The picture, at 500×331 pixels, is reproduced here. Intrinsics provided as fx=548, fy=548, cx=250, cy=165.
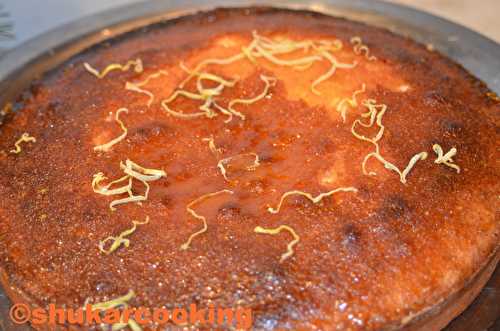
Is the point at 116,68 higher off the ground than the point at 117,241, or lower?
higher

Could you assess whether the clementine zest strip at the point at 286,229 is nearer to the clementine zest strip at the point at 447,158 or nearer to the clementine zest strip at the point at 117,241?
the clementine zest strip at the point at 117,241

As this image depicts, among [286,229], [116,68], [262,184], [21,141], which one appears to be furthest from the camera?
[116,68]

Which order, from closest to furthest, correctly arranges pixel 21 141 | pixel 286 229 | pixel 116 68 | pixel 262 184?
pixel 286 229
pixel 262 184
pixel 21 141
pixel 116 68

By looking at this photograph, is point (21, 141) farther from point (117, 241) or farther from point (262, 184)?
point (262, 184)

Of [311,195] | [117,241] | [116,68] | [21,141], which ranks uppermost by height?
[116,68]

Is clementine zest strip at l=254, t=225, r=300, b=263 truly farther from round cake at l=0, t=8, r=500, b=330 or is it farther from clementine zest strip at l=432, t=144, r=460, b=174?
clementine zest strip at l=432, t=144, r=460, b=174

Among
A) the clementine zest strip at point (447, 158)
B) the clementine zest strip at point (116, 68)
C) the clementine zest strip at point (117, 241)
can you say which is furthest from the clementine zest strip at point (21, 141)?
the clementine zest strip at point (447, 158)

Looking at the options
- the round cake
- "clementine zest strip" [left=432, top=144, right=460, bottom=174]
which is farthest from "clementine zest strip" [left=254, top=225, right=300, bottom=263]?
"clementine zest strip" [left=432, top=144, right=460, bottom=174]

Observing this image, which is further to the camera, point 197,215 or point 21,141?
point 21,141

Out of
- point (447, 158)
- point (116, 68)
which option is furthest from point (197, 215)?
point (116, 68)
